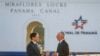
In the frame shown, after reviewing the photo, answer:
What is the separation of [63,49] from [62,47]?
18mm

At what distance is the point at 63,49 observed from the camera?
2.15 meters

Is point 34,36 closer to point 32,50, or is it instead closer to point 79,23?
point 32,50

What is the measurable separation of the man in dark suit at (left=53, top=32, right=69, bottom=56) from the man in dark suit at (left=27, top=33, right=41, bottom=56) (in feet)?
0.54

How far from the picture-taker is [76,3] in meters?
2.16

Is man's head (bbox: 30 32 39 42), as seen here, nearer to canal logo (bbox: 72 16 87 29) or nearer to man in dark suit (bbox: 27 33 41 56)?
man in dark suit (bbox: 27 33 41 56)

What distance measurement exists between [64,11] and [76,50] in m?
0.33

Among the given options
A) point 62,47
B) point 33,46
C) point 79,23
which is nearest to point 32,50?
point 33,46

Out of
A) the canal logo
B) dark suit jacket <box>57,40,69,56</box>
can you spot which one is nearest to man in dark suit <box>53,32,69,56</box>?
dark suit jacket <box>57,40,69,56</box>

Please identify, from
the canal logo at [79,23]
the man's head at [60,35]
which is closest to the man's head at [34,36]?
the man's head at [60,35]

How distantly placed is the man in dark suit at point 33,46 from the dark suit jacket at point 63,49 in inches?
6.8

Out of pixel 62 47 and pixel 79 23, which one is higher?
pixel 79 23

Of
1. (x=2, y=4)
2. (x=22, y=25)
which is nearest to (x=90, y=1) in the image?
(x=22, y=25)

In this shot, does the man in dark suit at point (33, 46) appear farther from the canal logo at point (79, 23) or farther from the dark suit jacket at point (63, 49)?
the canal logo at point (79, 23)

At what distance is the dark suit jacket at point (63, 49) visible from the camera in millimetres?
2137
